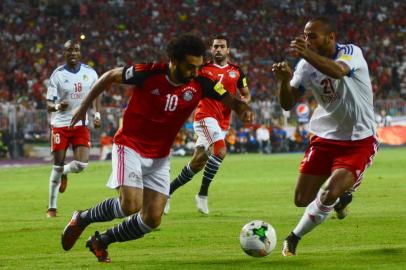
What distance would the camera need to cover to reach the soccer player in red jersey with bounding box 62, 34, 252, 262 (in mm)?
9852

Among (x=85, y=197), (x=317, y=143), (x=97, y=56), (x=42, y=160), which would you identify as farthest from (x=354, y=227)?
(x=97, y=56)

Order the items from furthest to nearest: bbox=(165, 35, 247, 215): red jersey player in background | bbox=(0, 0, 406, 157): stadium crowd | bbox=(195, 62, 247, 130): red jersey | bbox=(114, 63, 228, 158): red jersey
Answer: bbox=(0, 0, 406, 157): stadium crowd, bbox=(195, 62, 247, 130): red jersey, bbox=(165, 35, 247, 215): red jersey player in background, bbox=(114, 63, 228, 158): red jersey

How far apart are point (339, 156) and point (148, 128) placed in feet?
7.07

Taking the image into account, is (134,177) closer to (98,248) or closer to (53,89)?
(98,248)

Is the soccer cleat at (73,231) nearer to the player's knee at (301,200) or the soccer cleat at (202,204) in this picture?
the player's knee at (301,200)

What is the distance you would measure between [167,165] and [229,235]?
2752mm

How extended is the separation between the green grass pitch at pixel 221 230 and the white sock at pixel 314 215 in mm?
295

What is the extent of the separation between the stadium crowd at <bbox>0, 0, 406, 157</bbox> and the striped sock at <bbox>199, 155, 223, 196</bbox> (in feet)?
91.6

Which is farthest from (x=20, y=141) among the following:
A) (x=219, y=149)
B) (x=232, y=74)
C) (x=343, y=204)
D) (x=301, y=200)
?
(x=301, y=200)

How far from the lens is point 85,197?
68.4ft

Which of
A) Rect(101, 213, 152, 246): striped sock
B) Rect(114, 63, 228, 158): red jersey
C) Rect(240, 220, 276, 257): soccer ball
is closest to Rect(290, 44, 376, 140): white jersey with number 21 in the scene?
Rect(114, 63, 228, 158): red jersey

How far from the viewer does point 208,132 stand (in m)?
16.3

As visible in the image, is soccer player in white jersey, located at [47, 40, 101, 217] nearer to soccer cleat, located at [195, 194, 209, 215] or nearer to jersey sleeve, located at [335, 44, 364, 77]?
soccer cleat, located at [195, 194, 209, 215]

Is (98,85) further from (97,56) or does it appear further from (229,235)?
(97,56)
